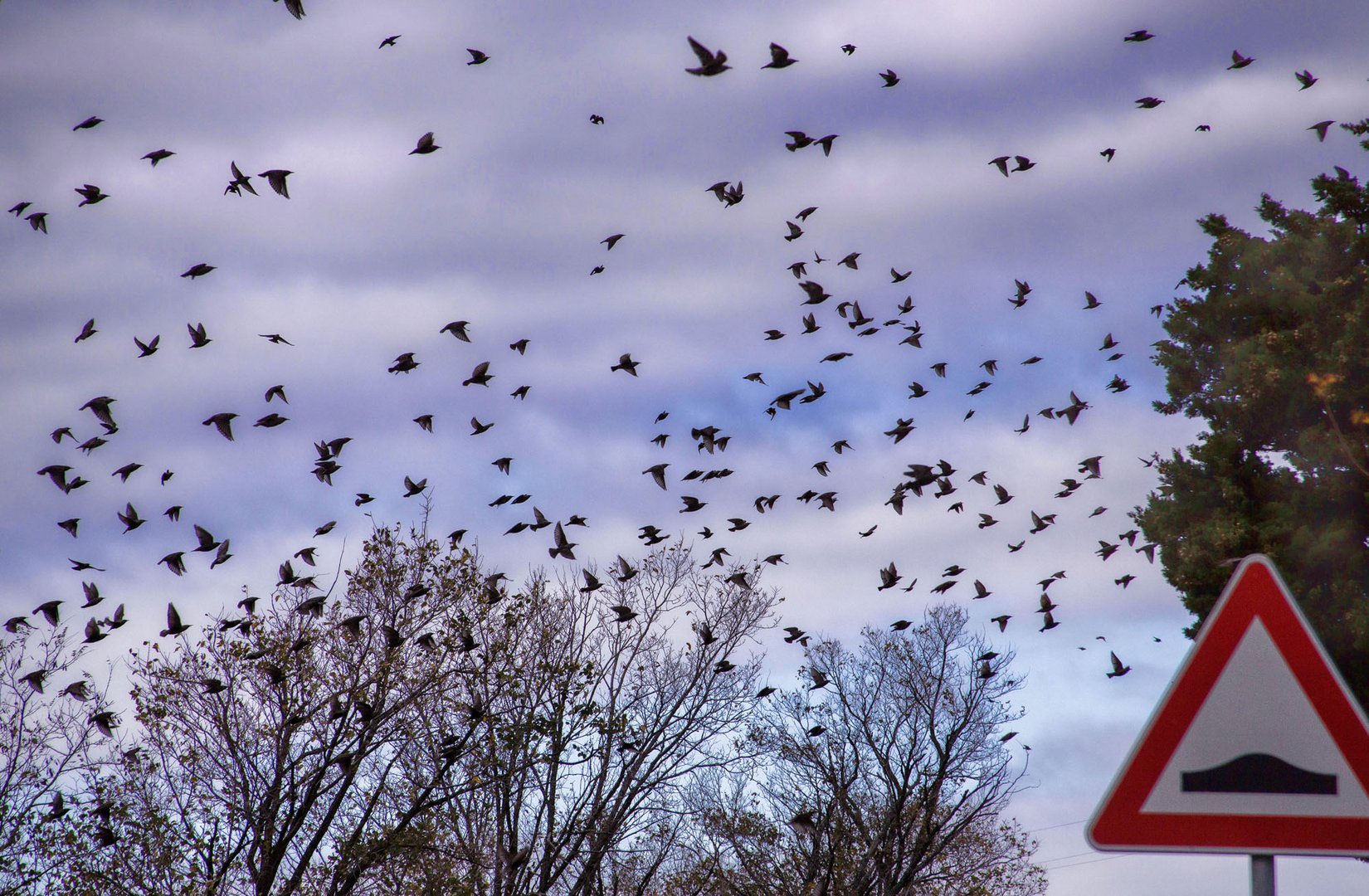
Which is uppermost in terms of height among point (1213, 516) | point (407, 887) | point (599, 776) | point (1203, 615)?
point (1213, 516)

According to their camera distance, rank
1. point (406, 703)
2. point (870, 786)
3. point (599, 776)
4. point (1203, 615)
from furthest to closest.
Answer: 1. point (870, 786)
2. point (599, 776)
3. point (406, 703)
4. point (1203, 615)

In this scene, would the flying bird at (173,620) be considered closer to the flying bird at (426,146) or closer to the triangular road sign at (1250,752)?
the flying bird at (426,146)

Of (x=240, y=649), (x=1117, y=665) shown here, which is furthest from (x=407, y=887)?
(x=1117, y=665)

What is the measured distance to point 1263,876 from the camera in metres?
→ 2.80

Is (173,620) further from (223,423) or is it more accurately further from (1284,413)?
(1284,413)

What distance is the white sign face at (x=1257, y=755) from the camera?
280 cm

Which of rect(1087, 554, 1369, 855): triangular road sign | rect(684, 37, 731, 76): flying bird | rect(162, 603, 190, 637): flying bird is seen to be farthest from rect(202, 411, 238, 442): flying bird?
rect(1087, 554, 1369, 855): triangular road sign

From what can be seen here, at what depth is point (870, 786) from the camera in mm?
32062

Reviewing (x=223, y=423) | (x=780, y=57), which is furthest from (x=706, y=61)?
(x=223, y=423)

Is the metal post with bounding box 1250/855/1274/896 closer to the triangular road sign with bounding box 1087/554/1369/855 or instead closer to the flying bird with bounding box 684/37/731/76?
the triangular road sign with bounding box 1087/554/1369/855

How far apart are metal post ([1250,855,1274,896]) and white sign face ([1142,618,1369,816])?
0.36ft

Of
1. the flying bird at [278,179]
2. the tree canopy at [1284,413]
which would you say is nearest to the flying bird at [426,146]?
the flying bird at [278,179]

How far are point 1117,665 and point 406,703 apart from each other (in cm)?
1087

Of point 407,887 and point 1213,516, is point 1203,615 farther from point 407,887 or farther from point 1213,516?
point 407,887
